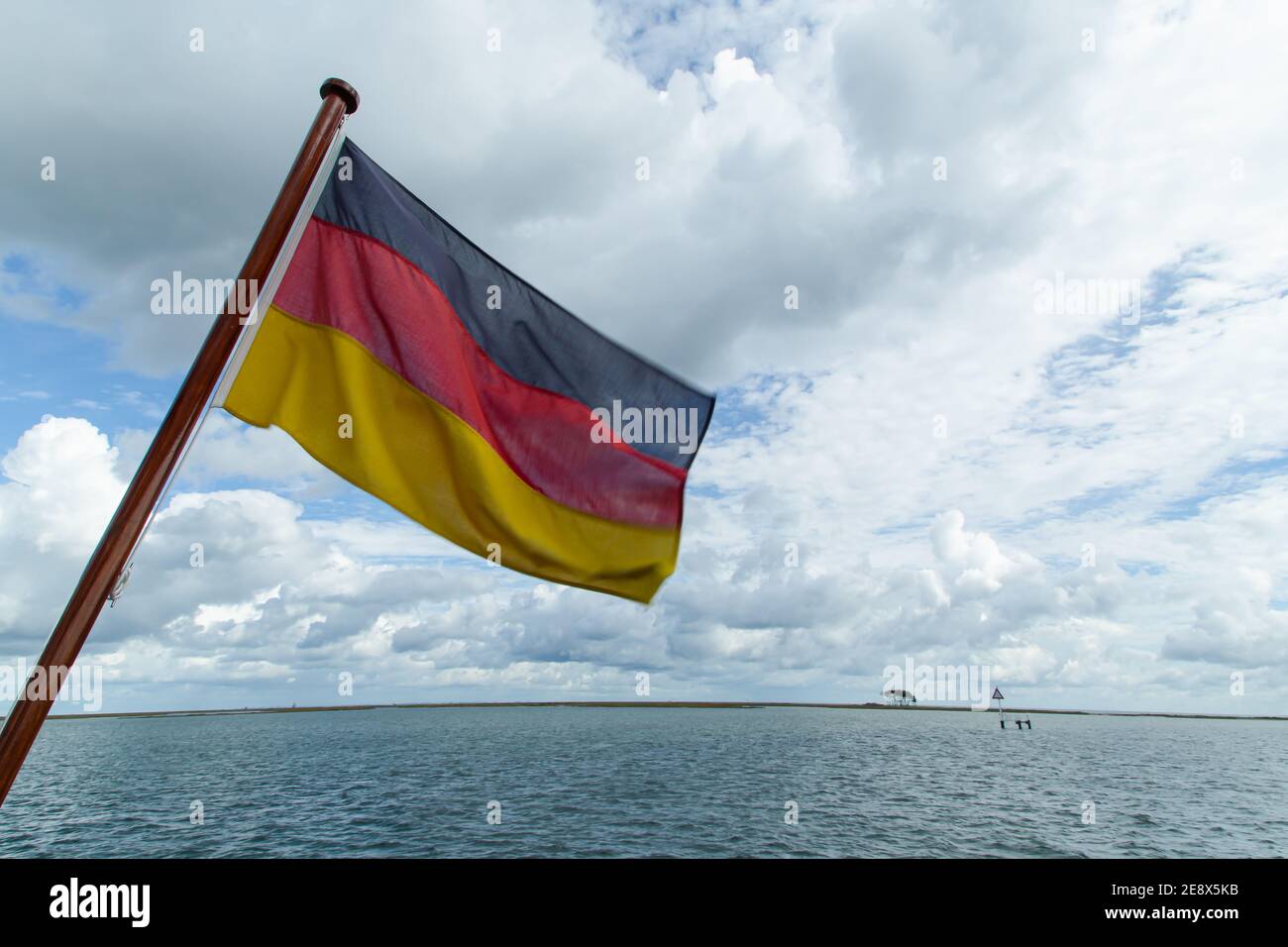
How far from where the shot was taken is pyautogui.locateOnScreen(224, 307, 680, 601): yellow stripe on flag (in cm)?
496

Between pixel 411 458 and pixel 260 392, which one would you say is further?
pixel 411 458

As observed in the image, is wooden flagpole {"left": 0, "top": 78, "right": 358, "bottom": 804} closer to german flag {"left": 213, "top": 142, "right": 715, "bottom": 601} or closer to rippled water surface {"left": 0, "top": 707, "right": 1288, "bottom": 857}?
german flag {"left": 213, "top": 142, "right": 715, "bottom": 601}

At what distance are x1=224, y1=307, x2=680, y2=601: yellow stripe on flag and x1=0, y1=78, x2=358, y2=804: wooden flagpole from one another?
1.04 meters

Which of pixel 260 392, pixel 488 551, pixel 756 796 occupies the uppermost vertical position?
pixel 260 392

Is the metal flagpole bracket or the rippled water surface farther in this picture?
the rippled water surface

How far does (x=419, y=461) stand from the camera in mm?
5297

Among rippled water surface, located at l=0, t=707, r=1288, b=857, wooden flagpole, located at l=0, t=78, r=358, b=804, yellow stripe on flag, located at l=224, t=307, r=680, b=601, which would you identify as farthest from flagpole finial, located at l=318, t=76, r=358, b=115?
rippled water surface, located at l=0, t=707, r=1288, b=857
